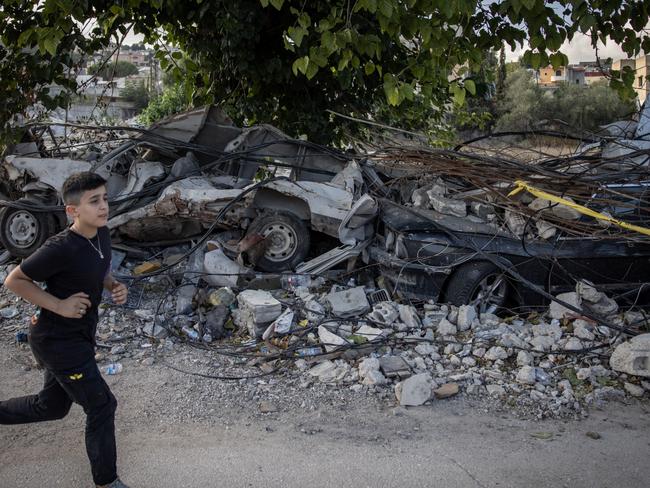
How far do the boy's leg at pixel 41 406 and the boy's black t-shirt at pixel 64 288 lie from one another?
10.2 inches

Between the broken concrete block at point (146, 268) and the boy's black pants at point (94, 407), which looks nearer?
the boy's black pants at point (94, 407)

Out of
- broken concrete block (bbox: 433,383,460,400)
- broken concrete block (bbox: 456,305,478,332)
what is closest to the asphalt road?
broken concrete block (bbox: 433,383,460,400)

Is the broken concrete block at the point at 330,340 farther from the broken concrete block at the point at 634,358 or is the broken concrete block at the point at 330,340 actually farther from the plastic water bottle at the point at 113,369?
the broken concrete block at the point at 634,358

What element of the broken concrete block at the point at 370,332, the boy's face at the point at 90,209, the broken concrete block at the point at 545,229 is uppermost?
the boy's face at the point at 90,209

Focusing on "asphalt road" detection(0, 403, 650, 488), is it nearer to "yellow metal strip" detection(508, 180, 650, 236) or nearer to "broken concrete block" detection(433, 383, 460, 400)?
"broken concrete block" detection(433, 383, 460, 400)

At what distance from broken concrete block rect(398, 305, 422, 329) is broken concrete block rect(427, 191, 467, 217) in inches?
46.7

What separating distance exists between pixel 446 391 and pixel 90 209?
2775 mm

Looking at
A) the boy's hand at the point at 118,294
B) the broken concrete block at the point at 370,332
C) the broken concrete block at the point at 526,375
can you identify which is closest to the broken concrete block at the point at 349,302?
the broken concrete block at the point at 370,332

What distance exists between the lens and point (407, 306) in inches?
228

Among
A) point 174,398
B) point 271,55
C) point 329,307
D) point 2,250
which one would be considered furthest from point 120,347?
point 271,55

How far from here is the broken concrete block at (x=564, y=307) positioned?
5.74m

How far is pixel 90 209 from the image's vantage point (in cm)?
308

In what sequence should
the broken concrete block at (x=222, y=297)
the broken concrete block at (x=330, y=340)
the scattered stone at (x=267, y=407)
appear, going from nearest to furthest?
1. the scattered stone at (x=267, y=407)
2. the broken concrete block at (x=330, y=340)
3. the broken concrete block at (x=222, y=297)

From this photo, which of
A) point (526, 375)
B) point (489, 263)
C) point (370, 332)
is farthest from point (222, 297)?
point (526, 375)
